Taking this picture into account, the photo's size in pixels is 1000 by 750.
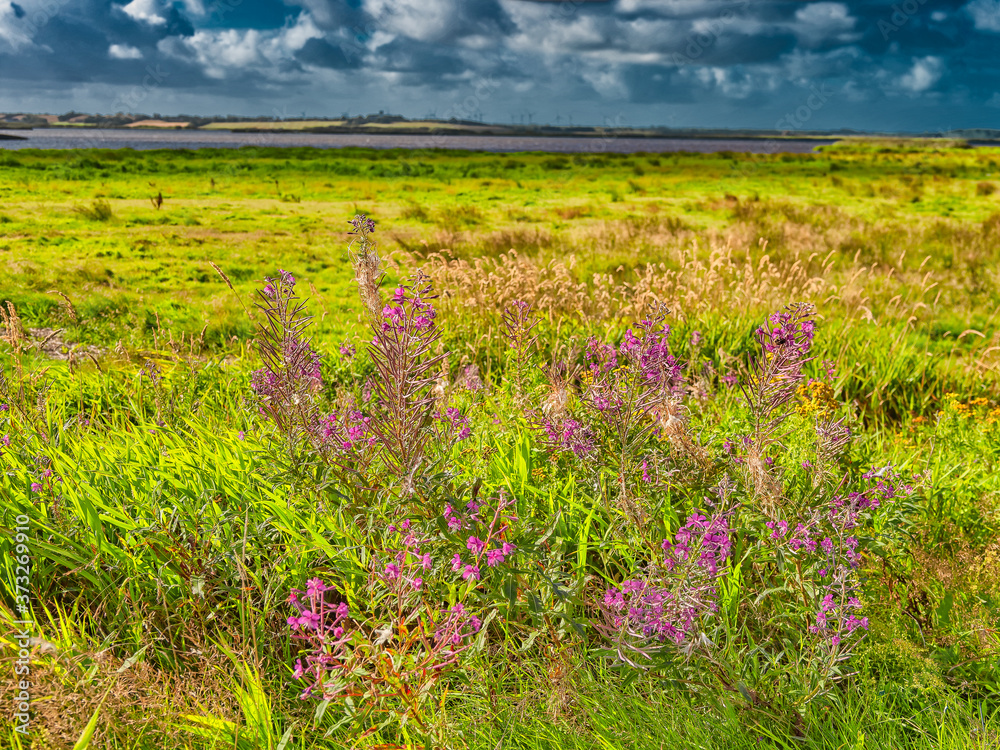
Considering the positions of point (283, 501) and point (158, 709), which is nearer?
point (158, 709)

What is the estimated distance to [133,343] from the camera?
24.3 ft

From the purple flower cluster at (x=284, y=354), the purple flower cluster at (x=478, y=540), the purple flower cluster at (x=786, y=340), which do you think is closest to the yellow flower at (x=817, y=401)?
the purple flower cluster at (x=786, y=340)

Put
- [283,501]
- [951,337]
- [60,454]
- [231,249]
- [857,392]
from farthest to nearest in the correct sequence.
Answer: [231,249], [951,337], [857,392], [60,454], [283,501]

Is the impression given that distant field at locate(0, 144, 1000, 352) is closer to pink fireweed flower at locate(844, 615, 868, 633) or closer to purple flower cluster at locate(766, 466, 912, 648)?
purple flower cluster at locate(766, 466, 912, 648)

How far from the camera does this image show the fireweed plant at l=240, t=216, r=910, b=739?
6.69 feet

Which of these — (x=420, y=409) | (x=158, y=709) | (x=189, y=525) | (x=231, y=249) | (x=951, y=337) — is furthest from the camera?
(x=231, y=249)

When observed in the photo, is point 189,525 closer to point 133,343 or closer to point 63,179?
point 133,343

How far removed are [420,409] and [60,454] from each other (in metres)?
2.55

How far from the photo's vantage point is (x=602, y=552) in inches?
121

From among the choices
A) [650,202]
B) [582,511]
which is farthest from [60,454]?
[650,202]

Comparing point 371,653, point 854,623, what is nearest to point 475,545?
point 371,653

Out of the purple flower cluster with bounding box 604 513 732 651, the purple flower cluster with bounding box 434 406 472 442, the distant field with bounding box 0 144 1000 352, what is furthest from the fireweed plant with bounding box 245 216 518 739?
the distant field with bounding box 0 144 1000 352

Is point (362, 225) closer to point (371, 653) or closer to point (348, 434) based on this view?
point (348, 434)

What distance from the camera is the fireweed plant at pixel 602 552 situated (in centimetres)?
204
